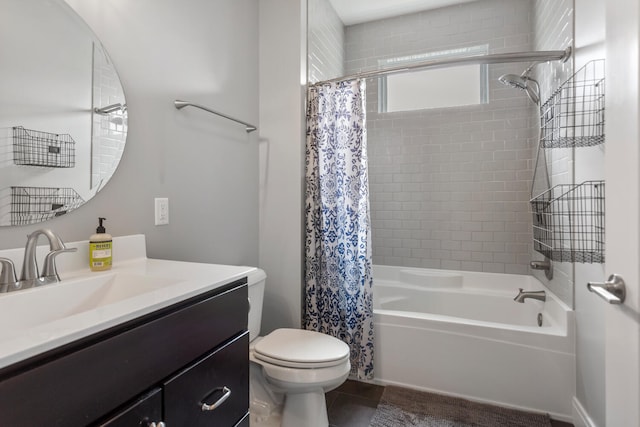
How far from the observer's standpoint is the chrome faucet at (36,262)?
93cm

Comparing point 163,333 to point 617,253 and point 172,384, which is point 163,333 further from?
point 617,253

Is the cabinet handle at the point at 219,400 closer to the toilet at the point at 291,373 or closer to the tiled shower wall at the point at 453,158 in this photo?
the toilet at the point at 291,373

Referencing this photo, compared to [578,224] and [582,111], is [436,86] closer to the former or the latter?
[582,111]

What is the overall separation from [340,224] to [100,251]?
4.32 ft

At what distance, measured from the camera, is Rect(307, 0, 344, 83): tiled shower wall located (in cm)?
235

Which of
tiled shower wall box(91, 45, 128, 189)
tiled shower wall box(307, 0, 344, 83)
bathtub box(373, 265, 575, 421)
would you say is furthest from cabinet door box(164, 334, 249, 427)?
tiled shower wall box(307, 0, 344, 83)

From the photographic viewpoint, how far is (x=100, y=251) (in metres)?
1.14

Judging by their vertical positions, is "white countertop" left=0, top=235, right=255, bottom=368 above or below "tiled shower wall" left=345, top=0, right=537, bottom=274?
below

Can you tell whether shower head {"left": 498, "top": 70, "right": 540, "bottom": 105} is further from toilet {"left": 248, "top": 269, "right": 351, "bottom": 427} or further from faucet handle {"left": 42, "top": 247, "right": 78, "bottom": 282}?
faucet handle {"left": 42, "top": 247, "right": 78, "bottom": 282}

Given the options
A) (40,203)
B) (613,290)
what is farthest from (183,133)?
(613,290)

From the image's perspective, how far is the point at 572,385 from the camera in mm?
1744

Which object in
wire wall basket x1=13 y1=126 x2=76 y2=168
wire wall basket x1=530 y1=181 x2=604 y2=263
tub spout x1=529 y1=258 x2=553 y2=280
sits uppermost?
wire wall basket x1=13 y1=126 x2=76 y2=168

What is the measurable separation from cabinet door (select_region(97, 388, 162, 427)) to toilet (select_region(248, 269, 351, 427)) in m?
0.80

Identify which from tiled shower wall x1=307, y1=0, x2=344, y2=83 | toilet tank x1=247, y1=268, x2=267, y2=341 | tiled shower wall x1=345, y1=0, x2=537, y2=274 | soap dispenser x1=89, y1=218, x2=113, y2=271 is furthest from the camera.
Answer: tiled shower wall x1=345, y1=0, x2=537, y2=274
